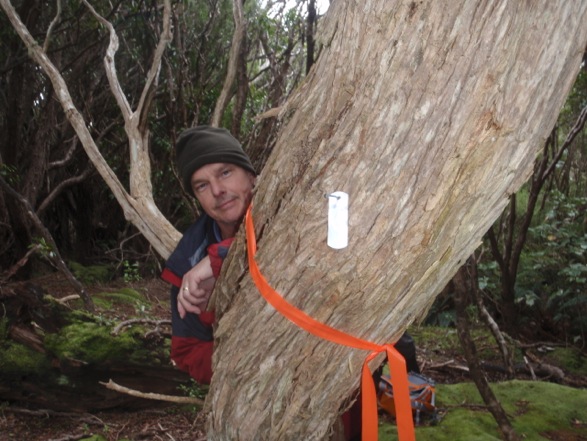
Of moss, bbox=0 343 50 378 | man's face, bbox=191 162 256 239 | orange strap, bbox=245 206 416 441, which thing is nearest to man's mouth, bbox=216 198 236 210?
man's face, bbox=191 162 256 239

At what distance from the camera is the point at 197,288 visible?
180cm

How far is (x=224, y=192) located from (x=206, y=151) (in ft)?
0.65

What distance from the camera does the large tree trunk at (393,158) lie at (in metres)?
1.04

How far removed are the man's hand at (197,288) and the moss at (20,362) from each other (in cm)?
278

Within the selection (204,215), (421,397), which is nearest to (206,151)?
(204,215)

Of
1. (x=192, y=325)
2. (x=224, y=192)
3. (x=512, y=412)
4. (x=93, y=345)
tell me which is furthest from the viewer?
(x=93, y=345)

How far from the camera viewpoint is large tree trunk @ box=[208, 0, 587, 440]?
1.04 metres

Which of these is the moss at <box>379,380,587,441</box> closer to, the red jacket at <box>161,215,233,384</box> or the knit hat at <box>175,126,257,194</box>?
the red jacket at <box>161,215,233,384</box>

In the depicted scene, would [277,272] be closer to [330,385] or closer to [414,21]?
[330,385]

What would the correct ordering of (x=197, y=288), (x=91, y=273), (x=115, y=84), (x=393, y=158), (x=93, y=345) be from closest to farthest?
(x=393, y=158), (x=197, y=288), (x=115, y=84), (x=93, y=345), (x=91, y=273)

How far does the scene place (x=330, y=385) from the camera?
1348mm

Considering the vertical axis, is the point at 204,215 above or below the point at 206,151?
below

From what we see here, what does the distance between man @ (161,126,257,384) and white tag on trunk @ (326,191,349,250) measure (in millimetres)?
939

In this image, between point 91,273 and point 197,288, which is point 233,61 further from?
point 91,273
